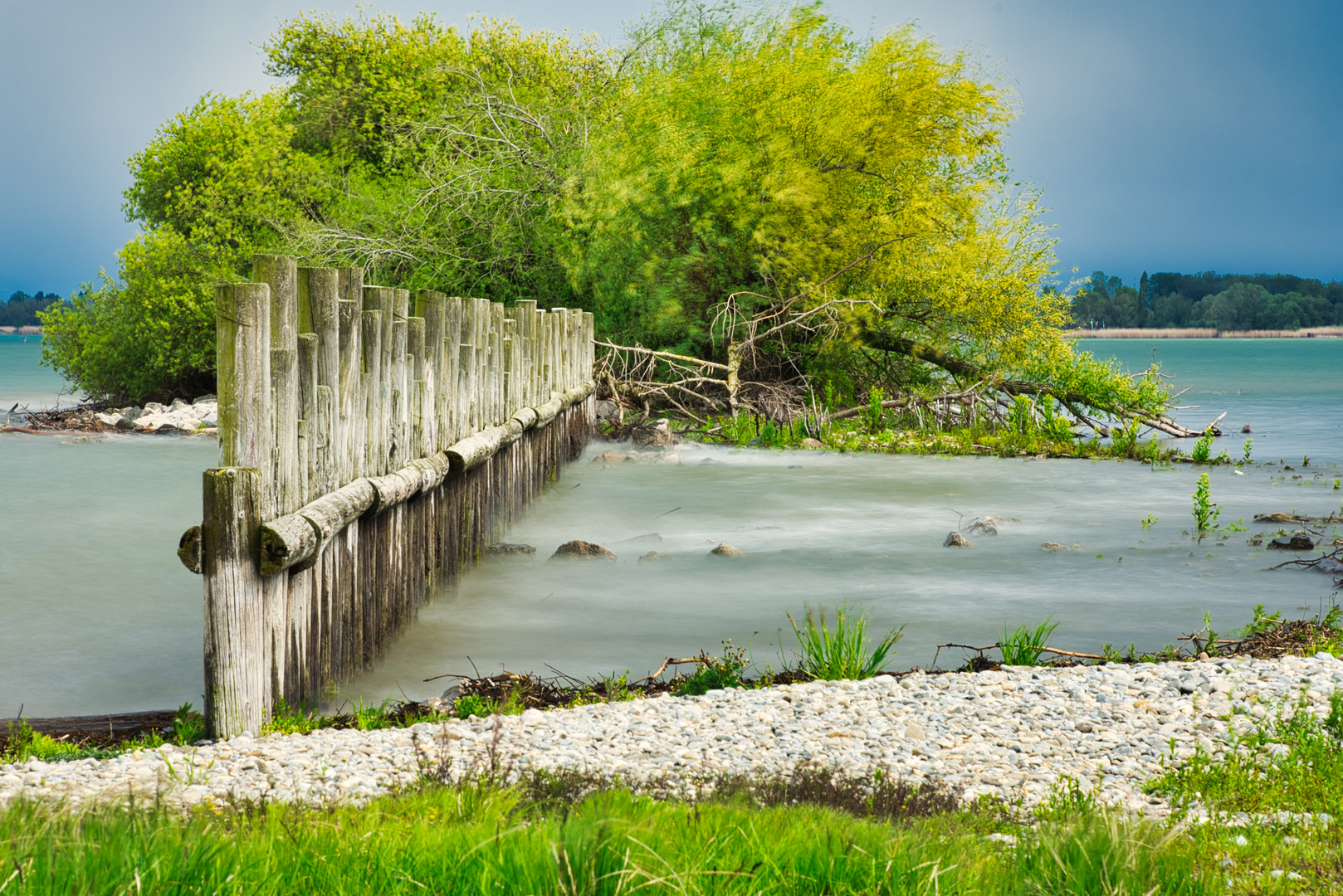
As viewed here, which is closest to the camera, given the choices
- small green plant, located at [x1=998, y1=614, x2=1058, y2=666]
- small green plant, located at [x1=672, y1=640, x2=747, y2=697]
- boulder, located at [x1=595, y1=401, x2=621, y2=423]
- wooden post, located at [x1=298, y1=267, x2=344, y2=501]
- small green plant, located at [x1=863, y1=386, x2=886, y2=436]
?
wooden post, located at [x1=298, y1=267, x2=344, y2=501]

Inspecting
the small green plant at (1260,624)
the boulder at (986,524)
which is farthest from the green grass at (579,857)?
the boulder at (986,524)

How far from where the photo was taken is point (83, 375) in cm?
2188

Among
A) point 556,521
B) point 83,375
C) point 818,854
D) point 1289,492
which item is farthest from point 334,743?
point 83,375

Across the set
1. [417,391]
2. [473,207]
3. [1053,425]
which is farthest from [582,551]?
[473,207]

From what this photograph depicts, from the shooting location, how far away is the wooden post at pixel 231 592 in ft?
12.6

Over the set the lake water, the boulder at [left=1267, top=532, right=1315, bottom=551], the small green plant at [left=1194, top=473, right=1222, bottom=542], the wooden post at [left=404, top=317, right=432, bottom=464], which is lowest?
the lake water

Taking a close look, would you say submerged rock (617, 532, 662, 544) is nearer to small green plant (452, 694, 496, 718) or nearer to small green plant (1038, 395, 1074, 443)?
small green plant (452, 694, 496, 718)

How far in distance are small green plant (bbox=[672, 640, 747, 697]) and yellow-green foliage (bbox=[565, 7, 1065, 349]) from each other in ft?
35.4

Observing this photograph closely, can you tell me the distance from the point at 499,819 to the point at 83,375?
22.5 m

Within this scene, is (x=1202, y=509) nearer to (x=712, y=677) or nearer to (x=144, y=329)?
(x=712, y=677)

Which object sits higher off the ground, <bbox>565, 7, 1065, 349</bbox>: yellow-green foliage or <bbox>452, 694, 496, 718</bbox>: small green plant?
<bbox>565, 7, 1065, 349</bbox>: yellow-green foliage

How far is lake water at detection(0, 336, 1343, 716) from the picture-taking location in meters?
5.72

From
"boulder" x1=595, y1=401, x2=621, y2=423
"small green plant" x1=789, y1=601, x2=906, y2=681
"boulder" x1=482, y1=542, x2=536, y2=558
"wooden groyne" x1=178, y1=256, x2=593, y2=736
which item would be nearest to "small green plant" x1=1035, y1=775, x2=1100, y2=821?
"small green plant" x1=789, y1=601, x2=906, y2=681

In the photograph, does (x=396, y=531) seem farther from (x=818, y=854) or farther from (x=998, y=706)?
(x=818, y=854)
